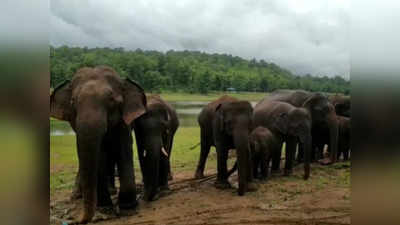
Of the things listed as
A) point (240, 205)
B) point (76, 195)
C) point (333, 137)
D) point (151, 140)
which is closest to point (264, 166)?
point (240, 205)

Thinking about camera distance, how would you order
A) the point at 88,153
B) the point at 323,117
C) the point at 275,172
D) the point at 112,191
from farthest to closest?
the point at 323,117 → the point at 275,172 → the point at 112,191 → the point at 88,153

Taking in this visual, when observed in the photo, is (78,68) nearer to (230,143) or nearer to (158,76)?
(158,76)

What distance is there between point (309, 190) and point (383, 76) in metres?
4.38

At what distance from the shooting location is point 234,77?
463 cm

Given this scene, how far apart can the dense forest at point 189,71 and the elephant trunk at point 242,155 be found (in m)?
1.21

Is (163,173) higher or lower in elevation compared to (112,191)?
higher

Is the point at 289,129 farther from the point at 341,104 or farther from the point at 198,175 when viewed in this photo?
the point at 341,104

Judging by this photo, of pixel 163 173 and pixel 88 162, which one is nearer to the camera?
pixel 88 162

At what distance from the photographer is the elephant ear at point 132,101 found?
464 centimetres

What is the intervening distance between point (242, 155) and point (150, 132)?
→ 1406 millimetres

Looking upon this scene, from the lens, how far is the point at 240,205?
5.19 meters

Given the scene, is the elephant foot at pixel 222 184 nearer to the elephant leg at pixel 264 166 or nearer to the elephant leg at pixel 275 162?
the elephant leg at pixel 264 166

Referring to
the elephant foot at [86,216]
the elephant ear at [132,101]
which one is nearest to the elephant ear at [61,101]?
the elephant ear at [132,101]

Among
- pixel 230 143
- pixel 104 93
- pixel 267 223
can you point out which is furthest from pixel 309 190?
Answer: pixel 104 93
